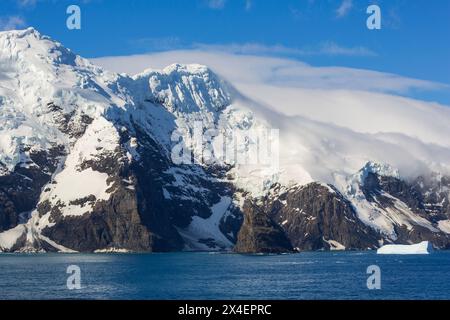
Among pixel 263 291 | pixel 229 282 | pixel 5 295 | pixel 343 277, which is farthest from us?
pixel 343 277

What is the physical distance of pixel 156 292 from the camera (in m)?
147

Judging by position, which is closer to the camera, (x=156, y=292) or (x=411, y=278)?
(x=156, y=292)

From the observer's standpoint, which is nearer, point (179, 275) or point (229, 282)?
point (229, 282)
